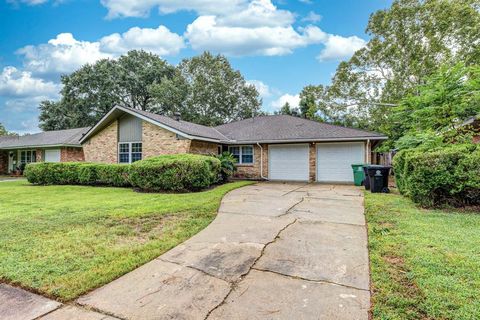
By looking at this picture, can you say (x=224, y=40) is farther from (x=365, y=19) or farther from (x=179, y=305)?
(x=179, y=305)

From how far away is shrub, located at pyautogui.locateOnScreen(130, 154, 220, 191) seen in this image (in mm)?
10297

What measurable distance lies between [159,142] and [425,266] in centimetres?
1236

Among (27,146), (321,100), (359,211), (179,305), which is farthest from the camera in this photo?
(321,100)

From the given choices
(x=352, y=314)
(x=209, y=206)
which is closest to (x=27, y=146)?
(x=209, y=206)

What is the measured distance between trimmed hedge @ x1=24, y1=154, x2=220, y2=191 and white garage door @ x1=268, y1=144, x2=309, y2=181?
3889 millimetres

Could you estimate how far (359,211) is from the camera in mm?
6551

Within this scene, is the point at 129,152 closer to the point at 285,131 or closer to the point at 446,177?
the point at 285,131

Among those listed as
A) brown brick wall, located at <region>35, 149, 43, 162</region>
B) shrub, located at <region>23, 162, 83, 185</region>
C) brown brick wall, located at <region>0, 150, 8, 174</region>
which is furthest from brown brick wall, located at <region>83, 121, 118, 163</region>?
brown brick wall, located at <region>0, 150, 8, 174</region>

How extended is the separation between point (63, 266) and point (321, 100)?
25.9m

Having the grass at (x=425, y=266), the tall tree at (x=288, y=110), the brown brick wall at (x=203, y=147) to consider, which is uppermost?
the tall tree at (x=288, y=110)

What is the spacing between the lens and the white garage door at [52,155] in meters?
20.3

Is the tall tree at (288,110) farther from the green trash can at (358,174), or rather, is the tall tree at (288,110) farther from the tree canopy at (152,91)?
the green trash can at (358,174)

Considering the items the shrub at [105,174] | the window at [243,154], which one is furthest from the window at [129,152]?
the window at [243,154]

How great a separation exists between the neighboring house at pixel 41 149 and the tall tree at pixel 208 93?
11.5 meters
